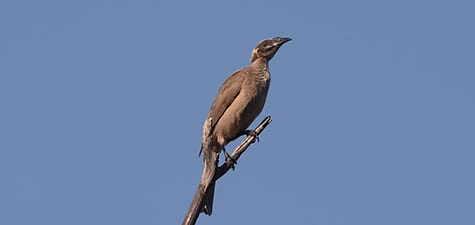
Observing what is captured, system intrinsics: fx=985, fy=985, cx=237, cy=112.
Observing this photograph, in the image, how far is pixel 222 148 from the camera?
12.4 metres

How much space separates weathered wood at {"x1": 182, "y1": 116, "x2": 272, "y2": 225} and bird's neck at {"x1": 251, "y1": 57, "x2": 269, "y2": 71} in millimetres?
1153

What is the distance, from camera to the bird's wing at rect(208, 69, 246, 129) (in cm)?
1262

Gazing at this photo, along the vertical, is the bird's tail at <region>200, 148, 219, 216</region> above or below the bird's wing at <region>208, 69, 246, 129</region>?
below

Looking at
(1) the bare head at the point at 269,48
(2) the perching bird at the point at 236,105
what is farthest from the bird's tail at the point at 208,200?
(1) the bare head at the point at 269,48

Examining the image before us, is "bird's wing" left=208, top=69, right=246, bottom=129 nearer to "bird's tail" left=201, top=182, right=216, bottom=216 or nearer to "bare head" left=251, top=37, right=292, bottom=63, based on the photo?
"bare head" left=251, top=37, right=292, bottom=63

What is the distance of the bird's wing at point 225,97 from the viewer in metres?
12.6

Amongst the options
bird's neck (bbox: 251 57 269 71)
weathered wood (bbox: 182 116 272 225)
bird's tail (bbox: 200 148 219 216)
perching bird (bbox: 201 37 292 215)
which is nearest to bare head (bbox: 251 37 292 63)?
bird's neck (bbox: 251 57 269 71)

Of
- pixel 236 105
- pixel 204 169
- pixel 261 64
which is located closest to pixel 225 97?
pixel 236 105

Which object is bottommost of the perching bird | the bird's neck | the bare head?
the perching bird

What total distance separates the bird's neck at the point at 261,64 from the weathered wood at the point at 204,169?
45.4 inches

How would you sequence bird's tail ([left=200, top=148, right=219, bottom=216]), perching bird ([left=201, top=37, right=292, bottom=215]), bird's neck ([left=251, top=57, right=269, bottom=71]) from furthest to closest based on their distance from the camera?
bird's neck ([left=251, top=57, right=269, bottom=71]) < perching bird ([left=201, top=37, right=292, bottom=215]) < bird's tail ([left=200, top=148, right=219, bottom=216])

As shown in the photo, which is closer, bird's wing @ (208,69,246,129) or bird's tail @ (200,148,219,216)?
bird's tail @ (200,148,219,216)

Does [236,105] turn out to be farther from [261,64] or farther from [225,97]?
[261,64]

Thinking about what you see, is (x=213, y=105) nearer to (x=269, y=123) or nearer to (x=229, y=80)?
(x=229, y=80)
